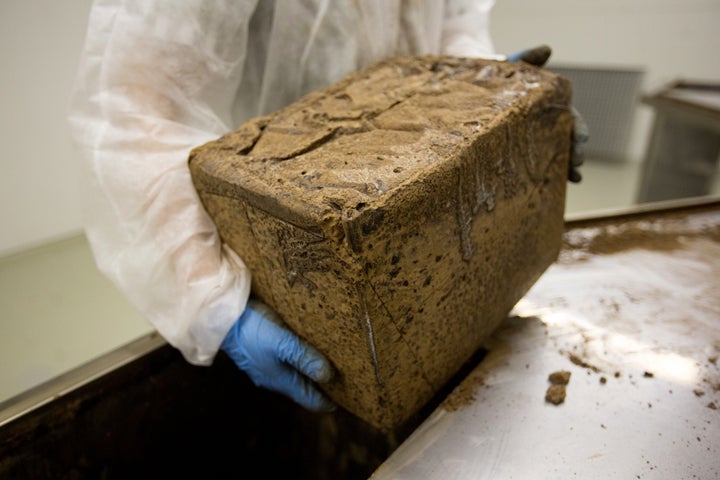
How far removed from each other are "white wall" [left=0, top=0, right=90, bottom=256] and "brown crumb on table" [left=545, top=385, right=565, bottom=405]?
174cm

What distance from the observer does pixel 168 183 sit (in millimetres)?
755

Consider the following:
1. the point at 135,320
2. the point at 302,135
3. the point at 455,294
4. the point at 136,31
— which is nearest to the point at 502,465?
the point at 455,294

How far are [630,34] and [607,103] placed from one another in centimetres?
53

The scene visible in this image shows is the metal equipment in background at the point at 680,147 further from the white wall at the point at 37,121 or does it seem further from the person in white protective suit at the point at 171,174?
the person in white protective suit at the point at 171,174

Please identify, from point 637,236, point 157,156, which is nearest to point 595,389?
point 637,236

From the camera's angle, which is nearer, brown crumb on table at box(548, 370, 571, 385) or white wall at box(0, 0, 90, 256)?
brown crumb on table at box(548, 370, 571, 385)

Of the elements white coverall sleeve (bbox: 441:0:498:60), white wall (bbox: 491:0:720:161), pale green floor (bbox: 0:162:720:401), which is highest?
white coverall sleeve (bbox: 441:0:498:60)

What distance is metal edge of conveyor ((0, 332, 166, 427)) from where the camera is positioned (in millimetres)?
819

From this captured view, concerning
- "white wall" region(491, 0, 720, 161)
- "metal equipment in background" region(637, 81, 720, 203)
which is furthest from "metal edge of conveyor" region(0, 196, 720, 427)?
"white wall" region(491, 0, 720, 161)

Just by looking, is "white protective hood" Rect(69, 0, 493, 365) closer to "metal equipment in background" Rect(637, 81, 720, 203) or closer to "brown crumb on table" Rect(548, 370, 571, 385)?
"brown crumb on table" Rect(548, 370, 571, 385)

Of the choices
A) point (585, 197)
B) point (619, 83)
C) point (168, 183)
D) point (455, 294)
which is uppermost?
point (168, 183)

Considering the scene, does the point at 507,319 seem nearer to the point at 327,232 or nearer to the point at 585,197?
the point at 327,232

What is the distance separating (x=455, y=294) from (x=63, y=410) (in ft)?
2.44

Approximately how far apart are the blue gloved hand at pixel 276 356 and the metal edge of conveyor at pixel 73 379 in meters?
0.23
